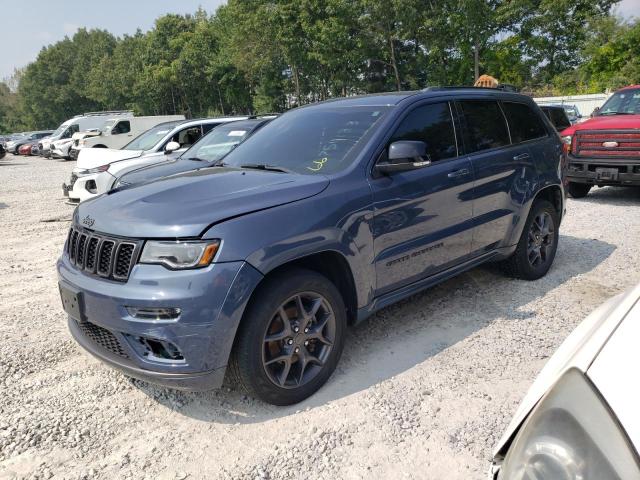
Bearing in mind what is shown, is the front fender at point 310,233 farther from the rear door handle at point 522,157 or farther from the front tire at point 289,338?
the rear door handle at point 522,157

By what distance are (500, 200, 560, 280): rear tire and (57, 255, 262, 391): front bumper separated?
3.08 meters

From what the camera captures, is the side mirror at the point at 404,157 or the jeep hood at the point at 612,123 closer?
the side mirror at the point at 404,157

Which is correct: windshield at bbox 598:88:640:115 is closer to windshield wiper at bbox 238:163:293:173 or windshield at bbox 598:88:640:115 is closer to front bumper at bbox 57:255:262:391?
windshield wiper at bbox 238:163:293:173

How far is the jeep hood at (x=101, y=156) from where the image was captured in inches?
361

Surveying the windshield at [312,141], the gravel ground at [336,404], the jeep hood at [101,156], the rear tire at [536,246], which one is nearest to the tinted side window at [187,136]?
the jeep hood at [101,156]

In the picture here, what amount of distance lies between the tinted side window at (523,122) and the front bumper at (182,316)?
3.19 meters

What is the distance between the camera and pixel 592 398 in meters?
1.06

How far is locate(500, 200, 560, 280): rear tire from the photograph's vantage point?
478 centimetres

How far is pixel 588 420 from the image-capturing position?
3.38 feet

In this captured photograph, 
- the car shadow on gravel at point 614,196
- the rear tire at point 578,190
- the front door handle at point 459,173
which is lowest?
the car shadow on gravel at point 614,196

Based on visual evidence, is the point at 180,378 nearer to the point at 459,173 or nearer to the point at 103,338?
the point at 103,338

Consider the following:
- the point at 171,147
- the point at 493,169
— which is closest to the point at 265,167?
the point at 493,169

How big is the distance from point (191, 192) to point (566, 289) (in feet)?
11.9

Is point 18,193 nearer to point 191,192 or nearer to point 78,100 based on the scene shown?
point 191,192
